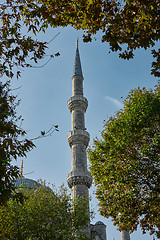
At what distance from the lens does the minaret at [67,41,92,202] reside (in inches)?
1121

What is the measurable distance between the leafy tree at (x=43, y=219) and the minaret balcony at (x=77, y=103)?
623 inches

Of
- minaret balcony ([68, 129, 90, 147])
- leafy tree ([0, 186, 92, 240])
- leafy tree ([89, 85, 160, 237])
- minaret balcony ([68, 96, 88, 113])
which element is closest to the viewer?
leafy tree ([89, 85, 160, 237])

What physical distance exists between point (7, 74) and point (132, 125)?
9.62 m

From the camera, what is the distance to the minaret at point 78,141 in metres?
28.5

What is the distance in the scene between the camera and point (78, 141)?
101 ft

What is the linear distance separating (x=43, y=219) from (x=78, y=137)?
552 inches

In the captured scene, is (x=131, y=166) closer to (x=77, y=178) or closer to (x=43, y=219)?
(x=43, y=219)

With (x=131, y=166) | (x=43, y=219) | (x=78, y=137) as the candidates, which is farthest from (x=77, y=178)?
(x=131, y=166)

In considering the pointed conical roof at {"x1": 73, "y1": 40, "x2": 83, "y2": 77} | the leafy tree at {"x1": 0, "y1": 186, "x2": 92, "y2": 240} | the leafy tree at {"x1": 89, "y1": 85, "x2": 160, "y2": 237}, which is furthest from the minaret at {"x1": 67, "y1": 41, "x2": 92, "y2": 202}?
the leafy tree at {"x1": 89, "y1": 85, "x2": 160, "y2": 237}

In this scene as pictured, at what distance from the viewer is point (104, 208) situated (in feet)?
48.8

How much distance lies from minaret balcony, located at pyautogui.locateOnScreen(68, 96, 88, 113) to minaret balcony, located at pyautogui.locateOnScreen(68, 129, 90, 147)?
136 inches

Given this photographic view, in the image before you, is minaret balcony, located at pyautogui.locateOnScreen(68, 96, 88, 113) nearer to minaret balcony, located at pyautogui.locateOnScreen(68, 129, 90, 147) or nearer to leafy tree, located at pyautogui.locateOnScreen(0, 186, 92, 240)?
minaret balcony, located at pyautogui.locateOnScreen(68, 129, 90, 147)

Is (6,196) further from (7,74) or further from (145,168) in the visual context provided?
(145,168)

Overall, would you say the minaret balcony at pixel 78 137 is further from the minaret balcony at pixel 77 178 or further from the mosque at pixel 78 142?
the minaret balcony at pixel 77 178
